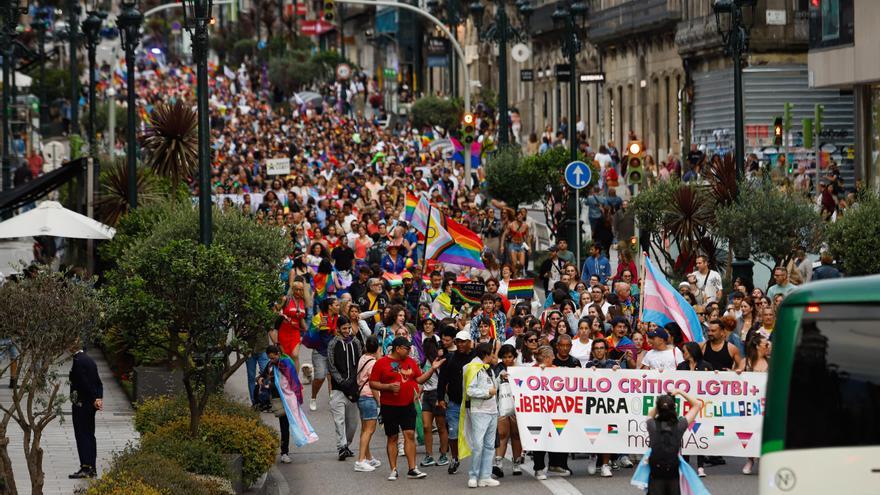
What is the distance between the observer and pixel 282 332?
21.1 meters

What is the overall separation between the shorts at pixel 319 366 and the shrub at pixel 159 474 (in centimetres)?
674

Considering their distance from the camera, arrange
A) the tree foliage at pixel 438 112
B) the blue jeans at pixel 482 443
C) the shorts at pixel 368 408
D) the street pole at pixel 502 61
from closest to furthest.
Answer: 1. the blue jeans at pixel 482 443
2. the shorts at pixel 368 408
3. the street pole at pixel 502 61
4. the tree foliage at pixel 438 112

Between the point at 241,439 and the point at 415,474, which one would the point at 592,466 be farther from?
the point at 241,439

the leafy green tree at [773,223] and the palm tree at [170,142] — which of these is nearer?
the leafy green tree at [773,223]

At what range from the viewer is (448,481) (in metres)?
17.5

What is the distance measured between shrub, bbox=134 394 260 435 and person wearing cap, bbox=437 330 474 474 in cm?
176

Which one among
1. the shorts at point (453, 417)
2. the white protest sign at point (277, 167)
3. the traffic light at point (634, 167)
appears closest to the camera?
the shorts at point (453, 417)

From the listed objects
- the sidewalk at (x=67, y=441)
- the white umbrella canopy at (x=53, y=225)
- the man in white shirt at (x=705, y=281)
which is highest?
the white umbrella canopy at (x=53, y=225)

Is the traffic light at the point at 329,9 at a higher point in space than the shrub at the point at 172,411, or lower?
higher

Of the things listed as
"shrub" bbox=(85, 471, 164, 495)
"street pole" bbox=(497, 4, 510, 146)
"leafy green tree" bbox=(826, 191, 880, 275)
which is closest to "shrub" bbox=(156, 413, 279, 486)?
"shrub" bbox=(85, 471, 164, 495)

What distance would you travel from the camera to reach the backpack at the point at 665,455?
45.0 feet

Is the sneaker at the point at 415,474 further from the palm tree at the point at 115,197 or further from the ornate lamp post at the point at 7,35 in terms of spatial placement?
the ornate lamp post at the point at 7,35

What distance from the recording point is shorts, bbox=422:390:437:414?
60.8 feet

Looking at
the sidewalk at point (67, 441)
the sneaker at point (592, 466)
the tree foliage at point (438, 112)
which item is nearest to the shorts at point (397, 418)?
the sneaker at point (592, 466)
